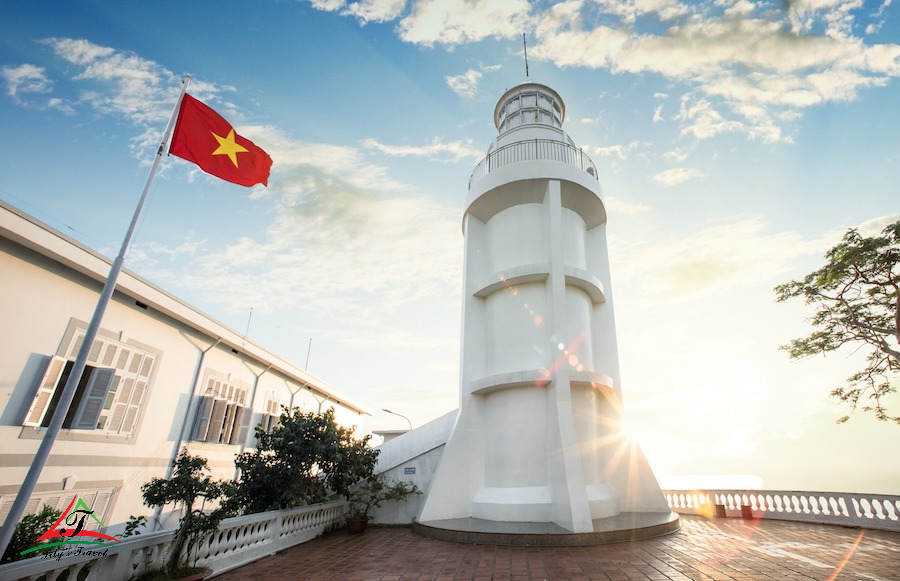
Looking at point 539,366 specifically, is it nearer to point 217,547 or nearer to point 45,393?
point 217,547

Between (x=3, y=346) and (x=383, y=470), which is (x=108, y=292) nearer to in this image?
(x=3, y=346)

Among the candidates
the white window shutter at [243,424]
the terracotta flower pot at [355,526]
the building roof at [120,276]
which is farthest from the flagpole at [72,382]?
the white window shutter at [243,424]

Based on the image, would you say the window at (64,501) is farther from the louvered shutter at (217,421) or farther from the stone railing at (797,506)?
the stone railing at (797,506)

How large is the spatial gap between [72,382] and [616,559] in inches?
343

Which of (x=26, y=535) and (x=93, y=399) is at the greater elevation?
(x=93, y=399)

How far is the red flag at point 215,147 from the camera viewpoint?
22.4ft

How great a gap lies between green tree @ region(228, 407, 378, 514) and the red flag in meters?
5.44

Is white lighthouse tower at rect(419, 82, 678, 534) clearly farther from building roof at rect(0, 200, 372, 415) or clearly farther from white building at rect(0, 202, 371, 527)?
building roof at rect(0, 200, 372, 415)

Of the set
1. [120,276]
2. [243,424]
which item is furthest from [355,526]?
[120,276]

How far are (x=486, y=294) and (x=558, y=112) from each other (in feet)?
30.4

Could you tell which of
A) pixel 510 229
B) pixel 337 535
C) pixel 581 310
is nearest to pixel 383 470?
pixel 337 535

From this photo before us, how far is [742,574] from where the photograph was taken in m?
5.77

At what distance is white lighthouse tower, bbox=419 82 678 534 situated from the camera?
9.98 m

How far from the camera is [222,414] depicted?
12250mm
